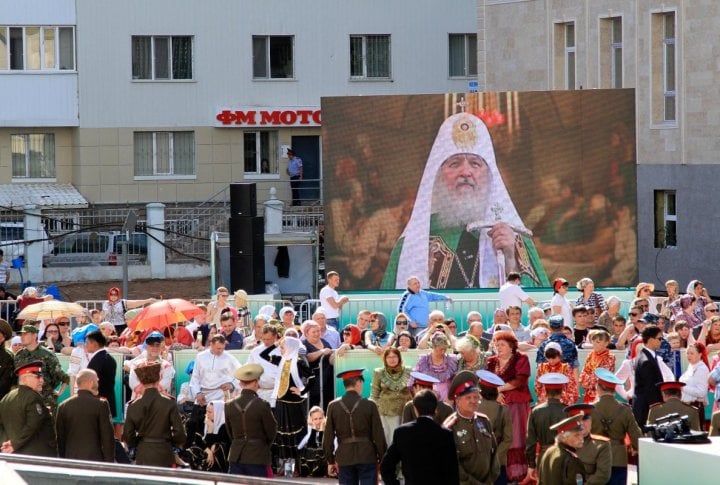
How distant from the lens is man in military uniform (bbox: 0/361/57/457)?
44.8 feet

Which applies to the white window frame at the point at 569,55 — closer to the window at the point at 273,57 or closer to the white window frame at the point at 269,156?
the window at the point at 273,57

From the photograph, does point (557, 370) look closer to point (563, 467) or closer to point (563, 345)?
point (563, 345)

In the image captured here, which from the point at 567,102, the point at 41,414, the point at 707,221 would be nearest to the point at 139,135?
the point at 707,221

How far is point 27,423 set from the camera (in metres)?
13.6

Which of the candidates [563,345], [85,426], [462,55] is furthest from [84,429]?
[462,55]

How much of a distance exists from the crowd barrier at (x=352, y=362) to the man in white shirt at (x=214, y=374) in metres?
1.07

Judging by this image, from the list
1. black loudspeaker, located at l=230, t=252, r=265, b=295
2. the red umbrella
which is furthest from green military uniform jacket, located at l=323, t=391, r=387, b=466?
black loudspeaker, located at l=230, t=252, r=265, b=295

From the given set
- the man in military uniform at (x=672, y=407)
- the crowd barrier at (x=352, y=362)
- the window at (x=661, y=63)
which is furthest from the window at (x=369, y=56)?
the man in military uniform at (x=672, y=407)

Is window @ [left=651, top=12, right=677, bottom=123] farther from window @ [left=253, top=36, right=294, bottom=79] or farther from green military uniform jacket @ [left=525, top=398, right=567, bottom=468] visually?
green military uniform jacket @ [left=525, top=398, right=567, bottom=468]

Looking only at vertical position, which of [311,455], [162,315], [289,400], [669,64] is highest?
[669,64]

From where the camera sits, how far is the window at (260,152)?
47.2 metres

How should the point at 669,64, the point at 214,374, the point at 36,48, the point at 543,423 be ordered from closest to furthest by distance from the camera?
the point at 543,423 < the point at 214,374 < the point at 669,64 < the point at 36,48

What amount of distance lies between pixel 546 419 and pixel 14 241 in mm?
26459

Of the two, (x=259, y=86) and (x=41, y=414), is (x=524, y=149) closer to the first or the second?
(x=41, y=414)
